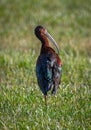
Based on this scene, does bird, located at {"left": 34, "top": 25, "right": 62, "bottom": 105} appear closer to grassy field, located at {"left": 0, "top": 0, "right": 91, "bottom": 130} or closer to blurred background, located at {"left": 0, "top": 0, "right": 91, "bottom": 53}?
grassy field, located at {"left": 0, "top": 0, "right": 91, "bottom": 130}

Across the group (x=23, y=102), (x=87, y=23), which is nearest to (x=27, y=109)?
(x=23, y=102)

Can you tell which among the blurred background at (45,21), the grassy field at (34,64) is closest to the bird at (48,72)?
the grassy field at (34,64)

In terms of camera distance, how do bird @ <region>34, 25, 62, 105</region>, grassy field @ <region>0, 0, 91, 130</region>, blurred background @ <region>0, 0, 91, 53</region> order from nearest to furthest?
grassy field @ <region>0, 0, 91, 130</region> → bird @ <region>34, 25, 62, 105</region> → blurred background @ <region>0, 0, 91, 53</region>

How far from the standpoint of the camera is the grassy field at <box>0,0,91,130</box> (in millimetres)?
7801

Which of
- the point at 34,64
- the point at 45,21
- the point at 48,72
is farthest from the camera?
the point at 45,21

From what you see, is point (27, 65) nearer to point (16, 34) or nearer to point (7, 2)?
point (16, 34)

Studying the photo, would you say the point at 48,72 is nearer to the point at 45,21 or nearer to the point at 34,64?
the point at 34,64

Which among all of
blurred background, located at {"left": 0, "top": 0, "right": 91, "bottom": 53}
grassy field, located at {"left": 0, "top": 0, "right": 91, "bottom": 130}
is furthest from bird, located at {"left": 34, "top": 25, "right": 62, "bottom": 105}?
blurred background, located at {"left": 0, "top": 0, "right": 91, "bottom": 53}

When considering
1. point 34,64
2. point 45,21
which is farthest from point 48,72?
point 45,21

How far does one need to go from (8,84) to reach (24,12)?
30.7 ft

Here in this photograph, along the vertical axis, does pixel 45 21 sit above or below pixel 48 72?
below

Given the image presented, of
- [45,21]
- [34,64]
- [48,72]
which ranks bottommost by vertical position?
[45,21]

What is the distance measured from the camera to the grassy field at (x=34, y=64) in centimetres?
780

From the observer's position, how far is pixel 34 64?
11.9 metres
